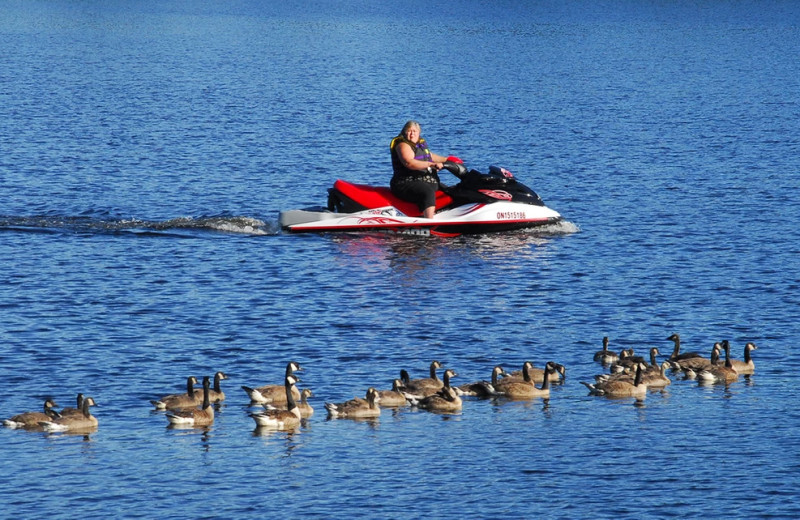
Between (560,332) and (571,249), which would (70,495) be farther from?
(571,249)

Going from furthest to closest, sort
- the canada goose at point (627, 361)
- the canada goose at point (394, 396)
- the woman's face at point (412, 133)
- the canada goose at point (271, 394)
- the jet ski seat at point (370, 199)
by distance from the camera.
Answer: the jet ski seat at point (370, 199) < the woman's face at point (412, 133) < the canada goose at point (627, 361) < the canada goose at point (394, 396) < the canada goose at point (271, 394)

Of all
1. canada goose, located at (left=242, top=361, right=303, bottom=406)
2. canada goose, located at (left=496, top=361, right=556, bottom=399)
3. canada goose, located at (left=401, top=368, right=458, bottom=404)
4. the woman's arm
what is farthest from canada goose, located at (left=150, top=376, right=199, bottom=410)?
the woman's arm

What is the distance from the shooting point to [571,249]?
36.2 metres

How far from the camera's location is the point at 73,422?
21.7 metres

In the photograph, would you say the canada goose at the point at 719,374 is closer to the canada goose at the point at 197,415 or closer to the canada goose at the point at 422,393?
the canada goose at the point at 422,393

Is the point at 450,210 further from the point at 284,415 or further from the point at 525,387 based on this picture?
the point at 284,415

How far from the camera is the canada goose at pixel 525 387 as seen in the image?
78.6 feet

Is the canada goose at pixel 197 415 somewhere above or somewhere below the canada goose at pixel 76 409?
below

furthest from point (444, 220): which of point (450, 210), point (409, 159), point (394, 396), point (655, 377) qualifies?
point (394, 396)

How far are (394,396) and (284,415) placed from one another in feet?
7.13

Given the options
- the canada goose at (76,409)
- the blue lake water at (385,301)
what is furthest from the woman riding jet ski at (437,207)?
the canada goose at (76,409)

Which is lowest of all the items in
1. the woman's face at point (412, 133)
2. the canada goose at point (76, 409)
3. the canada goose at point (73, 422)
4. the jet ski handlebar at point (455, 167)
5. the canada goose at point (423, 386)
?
the canada goose at point (73, 422)

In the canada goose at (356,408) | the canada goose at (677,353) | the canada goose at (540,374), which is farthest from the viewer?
the canada goose at (677,353)

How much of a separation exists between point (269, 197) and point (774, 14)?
410ft
